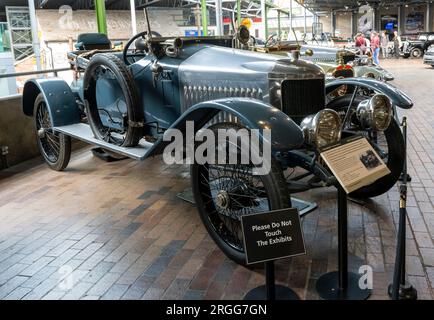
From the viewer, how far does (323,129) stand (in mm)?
2512

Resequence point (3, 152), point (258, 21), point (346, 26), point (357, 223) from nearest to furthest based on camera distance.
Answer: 1. point (357, 223)
2. point (3, 152)
3. point (258, 21)
4. point (346, 26)

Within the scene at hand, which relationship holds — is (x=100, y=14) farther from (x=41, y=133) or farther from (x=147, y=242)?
(x=147, y=242)

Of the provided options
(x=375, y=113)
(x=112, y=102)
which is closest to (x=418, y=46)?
(x=112, y=102)

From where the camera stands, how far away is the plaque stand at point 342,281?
255cm

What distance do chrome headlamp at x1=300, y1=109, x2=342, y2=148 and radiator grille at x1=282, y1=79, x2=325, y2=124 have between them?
33.8 inches

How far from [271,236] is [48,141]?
163 inches

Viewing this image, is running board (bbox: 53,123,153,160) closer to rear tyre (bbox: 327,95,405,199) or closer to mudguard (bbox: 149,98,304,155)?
mudguard (bbox: 149,98,304,155)

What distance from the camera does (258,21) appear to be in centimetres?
3259

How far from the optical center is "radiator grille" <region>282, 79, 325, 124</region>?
3.37 metres

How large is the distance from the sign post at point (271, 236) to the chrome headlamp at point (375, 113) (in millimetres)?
1057

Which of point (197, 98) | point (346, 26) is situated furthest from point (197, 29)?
point (346, 26)

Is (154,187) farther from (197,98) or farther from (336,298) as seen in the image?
(336,298)
